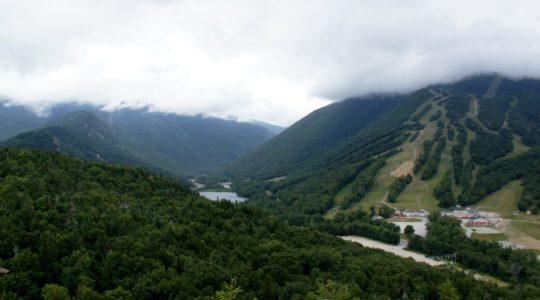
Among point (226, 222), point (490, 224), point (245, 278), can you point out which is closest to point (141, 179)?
point (226, 222)

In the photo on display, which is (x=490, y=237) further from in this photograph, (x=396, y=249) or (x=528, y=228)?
(x=396, y=249)

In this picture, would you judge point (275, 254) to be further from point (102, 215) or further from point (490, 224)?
point (490, 224)

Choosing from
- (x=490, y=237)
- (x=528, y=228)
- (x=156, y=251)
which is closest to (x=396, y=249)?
(x=490, y=237)

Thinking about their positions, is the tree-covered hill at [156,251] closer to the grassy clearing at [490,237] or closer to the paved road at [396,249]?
the paved road at [396,249]

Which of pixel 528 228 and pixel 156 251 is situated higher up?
pixel 156 251

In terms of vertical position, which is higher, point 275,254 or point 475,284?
point 275,254

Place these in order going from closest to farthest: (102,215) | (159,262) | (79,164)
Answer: (159,262)
(102,215)
(79,164)
